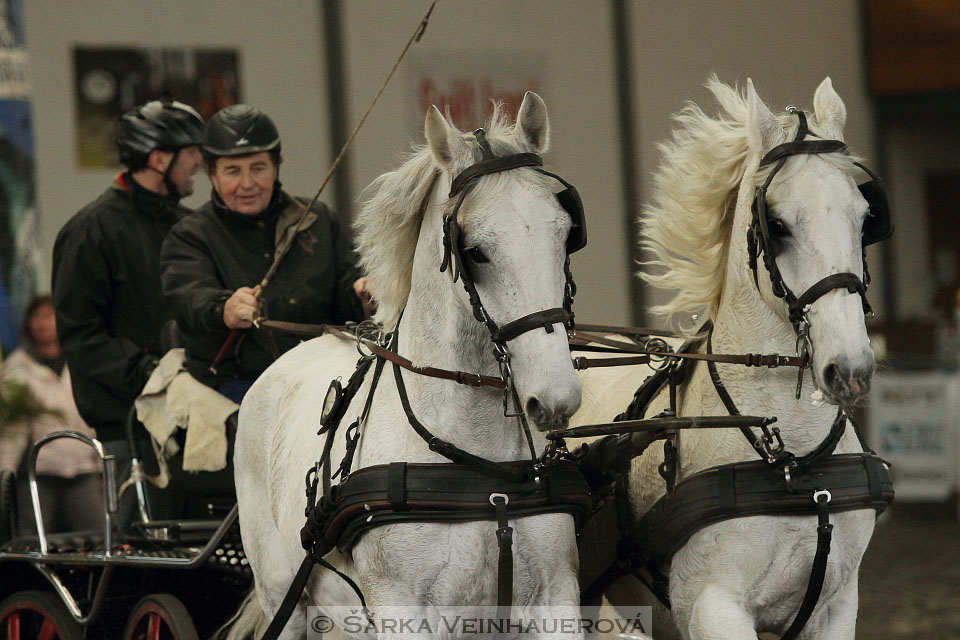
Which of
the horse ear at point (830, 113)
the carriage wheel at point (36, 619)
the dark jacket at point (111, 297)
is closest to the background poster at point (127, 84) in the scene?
the dark jacket at point (111, 297)

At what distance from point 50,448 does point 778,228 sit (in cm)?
426

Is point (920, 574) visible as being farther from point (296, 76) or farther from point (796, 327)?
point (296, 76)

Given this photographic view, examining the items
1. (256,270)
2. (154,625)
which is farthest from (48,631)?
(256,270)

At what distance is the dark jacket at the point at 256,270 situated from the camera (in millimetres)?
4133

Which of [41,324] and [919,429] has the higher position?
[41,324]

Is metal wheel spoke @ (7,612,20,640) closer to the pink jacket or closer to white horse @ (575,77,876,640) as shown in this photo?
the pink jacket

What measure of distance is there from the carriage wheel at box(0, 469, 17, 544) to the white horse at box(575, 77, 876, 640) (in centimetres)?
255

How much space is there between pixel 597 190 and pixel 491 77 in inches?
57.8

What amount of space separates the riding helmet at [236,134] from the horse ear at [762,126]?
68.7 inches

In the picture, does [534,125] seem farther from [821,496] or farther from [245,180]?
[245,180]

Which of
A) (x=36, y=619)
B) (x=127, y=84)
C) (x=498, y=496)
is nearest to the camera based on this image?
(x=498, y=496)

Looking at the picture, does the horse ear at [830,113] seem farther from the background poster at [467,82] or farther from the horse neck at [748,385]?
the background poster at [467,82]

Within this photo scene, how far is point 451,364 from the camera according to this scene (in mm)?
2910

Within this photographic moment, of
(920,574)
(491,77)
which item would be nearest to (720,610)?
(920,574)
